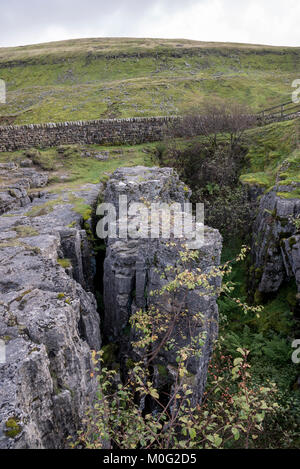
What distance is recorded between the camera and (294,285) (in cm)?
1245

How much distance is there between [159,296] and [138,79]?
46017mm

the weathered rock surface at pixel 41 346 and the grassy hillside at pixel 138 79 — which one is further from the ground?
the grassy hillside at pixel 138 79

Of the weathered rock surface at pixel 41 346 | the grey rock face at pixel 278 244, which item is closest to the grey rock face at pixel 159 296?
the weathered rock surface at pixel 41 346

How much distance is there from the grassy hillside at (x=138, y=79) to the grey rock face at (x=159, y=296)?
82.1ft

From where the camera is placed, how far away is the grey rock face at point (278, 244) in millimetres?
11680

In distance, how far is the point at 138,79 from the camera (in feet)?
150

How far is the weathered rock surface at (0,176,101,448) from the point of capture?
410 centimetres

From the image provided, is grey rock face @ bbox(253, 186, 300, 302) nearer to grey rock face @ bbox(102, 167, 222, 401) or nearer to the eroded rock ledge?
the eroded rock ledge

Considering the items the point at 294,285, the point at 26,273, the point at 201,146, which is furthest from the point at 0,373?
the point at 201,146

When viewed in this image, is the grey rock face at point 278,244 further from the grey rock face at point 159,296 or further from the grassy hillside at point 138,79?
the grassy hillside at point 138,79

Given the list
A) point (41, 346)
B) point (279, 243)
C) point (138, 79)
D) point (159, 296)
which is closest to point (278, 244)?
point (279, 243)

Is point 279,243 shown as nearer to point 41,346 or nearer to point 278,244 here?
point 278,244

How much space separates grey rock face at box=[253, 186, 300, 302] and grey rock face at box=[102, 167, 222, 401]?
512 cm

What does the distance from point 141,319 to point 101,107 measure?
104ft
